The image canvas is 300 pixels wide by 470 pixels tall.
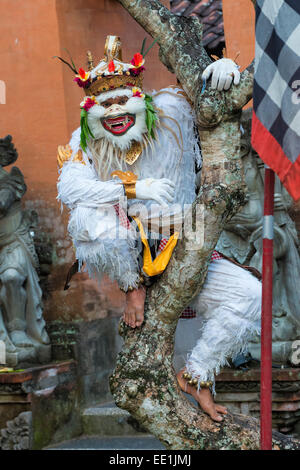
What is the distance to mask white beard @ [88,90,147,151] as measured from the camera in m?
3.29

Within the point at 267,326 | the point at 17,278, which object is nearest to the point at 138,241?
the point at 267,326

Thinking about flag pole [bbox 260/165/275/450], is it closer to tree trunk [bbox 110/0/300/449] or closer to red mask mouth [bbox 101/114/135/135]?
tree trunk [bbox 110/0/300/449]

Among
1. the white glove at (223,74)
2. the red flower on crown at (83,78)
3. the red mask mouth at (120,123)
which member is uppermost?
the red flower on crown at (83,78)

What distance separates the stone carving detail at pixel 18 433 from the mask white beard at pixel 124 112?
9.73 feet

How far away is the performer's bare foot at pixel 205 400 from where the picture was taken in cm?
320

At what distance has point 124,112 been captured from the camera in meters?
3.29

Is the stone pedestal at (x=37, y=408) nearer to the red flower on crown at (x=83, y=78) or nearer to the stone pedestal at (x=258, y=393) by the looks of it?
the stone pedestal at (x=258, y=393)

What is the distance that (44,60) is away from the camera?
246 inches

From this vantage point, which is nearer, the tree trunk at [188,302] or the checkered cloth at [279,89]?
the checkered cloth at [279,89]

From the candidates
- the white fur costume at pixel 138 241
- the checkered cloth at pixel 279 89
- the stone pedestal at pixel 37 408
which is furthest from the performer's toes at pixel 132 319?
the stone pedestal at pixel 37 408

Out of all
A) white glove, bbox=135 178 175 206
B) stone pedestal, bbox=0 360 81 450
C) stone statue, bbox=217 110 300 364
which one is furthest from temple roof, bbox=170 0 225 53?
white glove, bbox=135 178 175 206

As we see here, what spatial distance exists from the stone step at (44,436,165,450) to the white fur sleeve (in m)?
2.87

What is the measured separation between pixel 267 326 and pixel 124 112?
1172 millimetres
